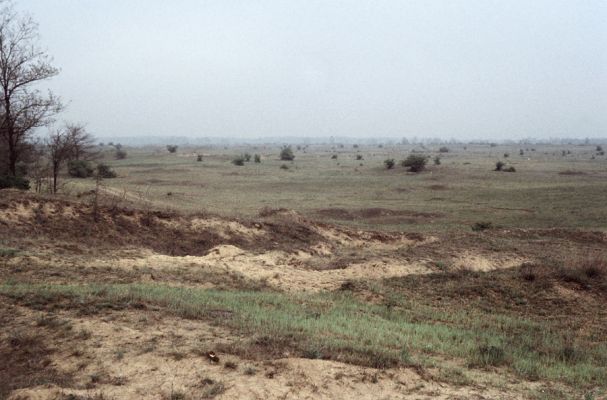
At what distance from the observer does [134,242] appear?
1603cm

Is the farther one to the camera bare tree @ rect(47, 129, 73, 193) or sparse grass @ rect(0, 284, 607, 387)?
bare tree @ rect(47, 129, 73, 193)

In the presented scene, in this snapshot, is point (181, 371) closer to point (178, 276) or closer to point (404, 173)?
point (178, 276)

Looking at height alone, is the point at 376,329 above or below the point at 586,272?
above

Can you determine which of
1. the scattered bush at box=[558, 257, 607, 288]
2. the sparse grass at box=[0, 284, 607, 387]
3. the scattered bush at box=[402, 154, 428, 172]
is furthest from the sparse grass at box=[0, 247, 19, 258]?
the scattered bush at box=[402, 154, 428, 172]

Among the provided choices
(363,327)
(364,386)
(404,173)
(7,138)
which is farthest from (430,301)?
(404,173)

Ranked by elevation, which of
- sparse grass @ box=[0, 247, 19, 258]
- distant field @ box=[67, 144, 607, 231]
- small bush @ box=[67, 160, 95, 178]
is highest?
small bush @ box=[67, 160, 95, 178]

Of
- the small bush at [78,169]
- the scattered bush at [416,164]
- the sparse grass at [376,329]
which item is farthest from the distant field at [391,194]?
the sparse grass at [376,329]

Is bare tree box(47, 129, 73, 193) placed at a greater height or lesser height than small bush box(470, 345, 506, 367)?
greater

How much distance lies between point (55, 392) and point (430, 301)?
360 inches

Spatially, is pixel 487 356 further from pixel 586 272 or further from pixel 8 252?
pixel 8 252

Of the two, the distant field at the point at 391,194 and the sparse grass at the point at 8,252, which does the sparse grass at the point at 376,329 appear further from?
the distant field at the point at 391,194

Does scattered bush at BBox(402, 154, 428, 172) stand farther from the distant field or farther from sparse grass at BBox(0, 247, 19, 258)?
sparse grass at BBox(0, 247, 19, 258)

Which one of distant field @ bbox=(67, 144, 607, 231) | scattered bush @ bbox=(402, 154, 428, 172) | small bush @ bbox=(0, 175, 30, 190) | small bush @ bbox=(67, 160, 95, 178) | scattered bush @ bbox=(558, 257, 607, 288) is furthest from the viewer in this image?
scattered bush @ bbox=(402, 154, 428, 172)

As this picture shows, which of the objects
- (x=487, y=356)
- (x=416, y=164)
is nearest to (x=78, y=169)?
(x=416, y=164)
